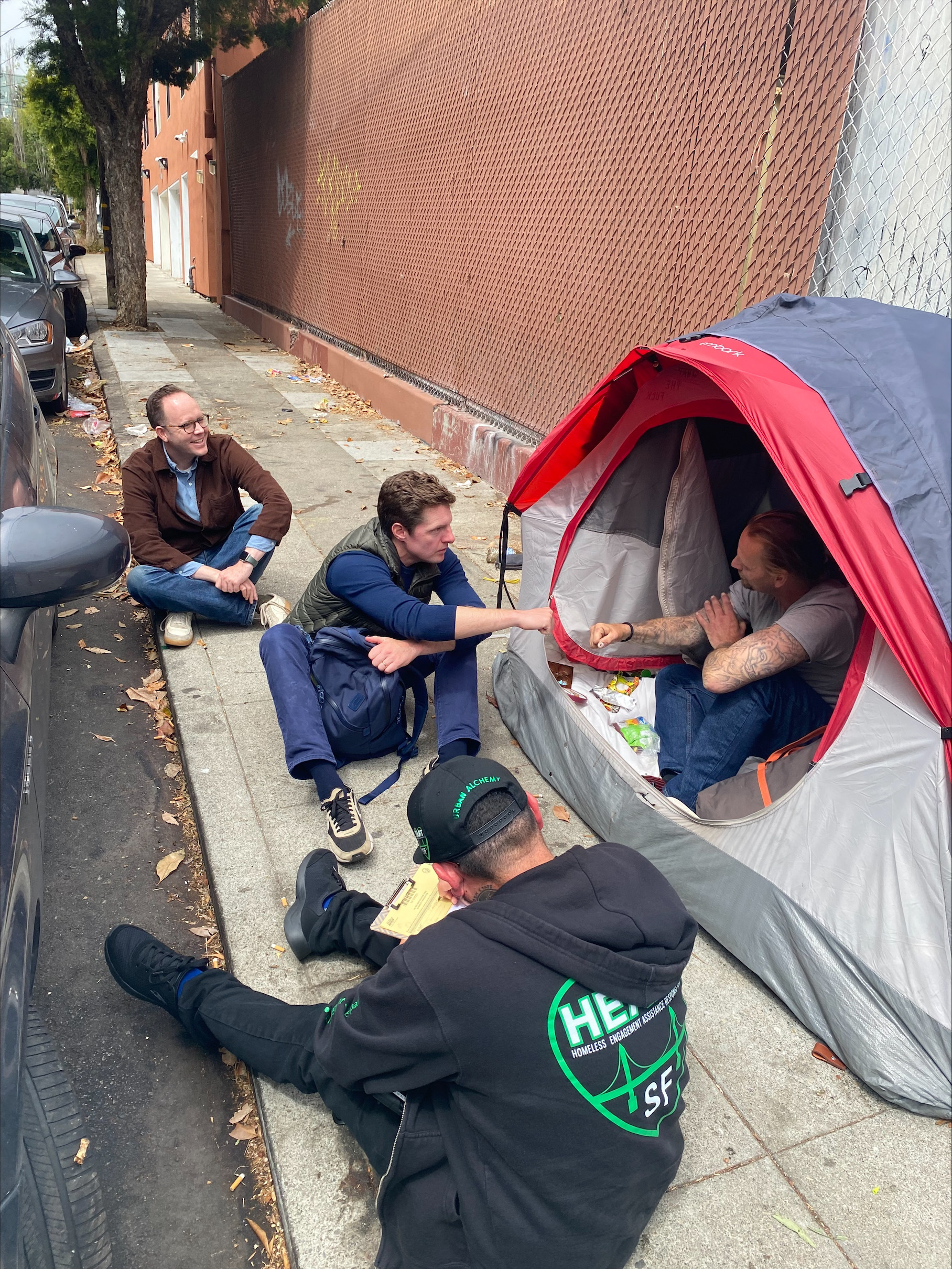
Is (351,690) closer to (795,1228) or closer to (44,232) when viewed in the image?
(795,1228)

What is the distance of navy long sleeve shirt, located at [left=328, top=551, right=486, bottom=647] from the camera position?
3.25 m

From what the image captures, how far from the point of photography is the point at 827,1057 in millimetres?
2451

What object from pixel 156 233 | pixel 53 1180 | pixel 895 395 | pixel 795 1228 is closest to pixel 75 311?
pixel 895 395

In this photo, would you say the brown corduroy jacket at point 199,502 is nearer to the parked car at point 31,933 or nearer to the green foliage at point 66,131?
the parked car at point 31,933

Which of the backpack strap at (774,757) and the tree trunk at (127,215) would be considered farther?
the tree trunk at (127,215)

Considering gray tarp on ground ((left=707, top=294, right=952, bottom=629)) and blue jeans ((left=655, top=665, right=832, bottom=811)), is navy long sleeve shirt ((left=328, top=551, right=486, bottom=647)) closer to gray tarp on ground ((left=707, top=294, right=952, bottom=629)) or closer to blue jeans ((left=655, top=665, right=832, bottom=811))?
blue jeans ((left=655, top=665, right=832, bottom=811))

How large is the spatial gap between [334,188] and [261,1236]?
12.0 metres

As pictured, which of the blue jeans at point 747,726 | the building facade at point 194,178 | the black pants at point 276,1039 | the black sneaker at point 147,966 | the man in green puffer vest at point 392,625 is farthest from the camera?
the building facade at point 194,178

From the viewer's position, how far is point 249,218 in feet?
52.9

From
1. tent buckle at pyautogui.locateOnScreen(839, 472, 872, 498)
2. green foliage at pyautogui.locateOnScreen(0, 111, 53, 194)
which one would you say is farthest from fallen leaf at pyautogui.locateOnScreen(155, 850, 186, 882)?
green foliage at pyautogui.locateOnScreen(0, 111, 53, 194)

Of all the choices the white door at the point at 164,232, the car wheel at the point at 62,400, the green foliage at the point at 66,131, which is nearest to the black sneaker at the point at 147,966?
the car wheel at the point at 62,400

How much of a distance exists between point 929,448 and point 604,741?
1.50m

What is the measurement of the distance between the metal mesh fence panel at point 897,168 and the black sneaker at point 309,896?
338cm

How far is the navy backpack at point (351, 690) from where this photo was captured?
341 centimetres
